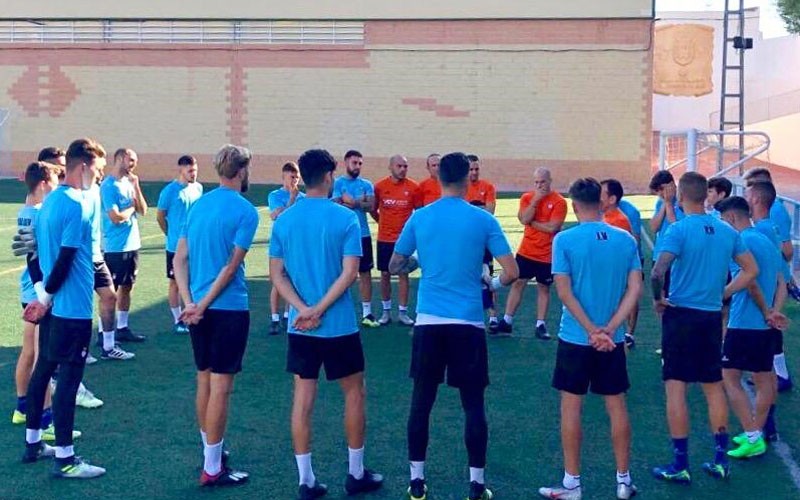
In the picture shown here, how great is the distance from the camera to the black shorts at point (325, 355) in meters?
5.61

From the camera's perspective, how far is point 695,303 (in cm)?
603

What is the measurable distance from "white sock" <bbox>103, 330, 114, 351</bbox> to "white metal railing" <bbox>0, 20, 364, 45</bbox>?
26.3m

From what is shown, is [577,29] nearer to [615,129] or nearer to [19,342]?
[615,129]

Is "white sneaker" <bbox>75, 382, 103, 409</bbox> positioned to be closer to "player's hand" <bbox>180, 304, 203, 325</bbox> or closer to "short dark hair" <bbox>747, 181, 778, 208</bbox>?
"player's hand" <bbox>180, 304, 203, 325</bbox>

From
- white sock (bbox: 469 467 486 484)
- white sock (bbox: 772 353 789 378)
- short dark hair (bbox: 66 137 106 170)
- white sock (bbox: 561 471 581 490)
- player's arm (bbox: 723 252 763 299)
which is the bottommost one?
white sock (bbox: 561 471 581 490)

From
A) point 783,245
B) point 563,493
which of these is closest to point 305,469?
point 563,493

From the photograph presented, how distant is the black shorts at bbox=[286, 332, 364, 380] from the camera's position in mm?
5613

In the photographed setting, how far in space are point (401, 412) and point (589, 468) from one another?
169 cm

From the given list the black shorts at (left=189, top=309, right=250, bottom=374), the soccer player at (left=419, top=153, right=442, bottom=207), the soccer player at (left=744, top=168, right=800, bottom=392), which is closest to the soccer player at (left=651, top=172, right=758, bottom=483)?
the soccer player at (left=744, top=168, right=800, bottom=392)

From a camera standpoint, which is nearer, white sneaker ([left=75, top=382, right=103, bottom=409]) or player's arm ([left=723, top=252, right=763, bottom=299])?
player's arm ([left=723, top=252, right=763, bottom=299])

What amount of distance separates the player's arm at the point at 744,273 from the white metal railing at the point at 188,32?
2908 centimetres

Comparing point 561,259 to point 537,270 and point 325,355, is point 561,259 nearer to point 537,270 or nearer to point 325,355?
point 325,355

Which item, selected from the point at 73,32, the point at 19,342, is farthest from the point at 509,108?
the point at 19,342

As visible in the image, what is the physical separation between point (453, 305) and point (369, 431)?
182 centimetres
